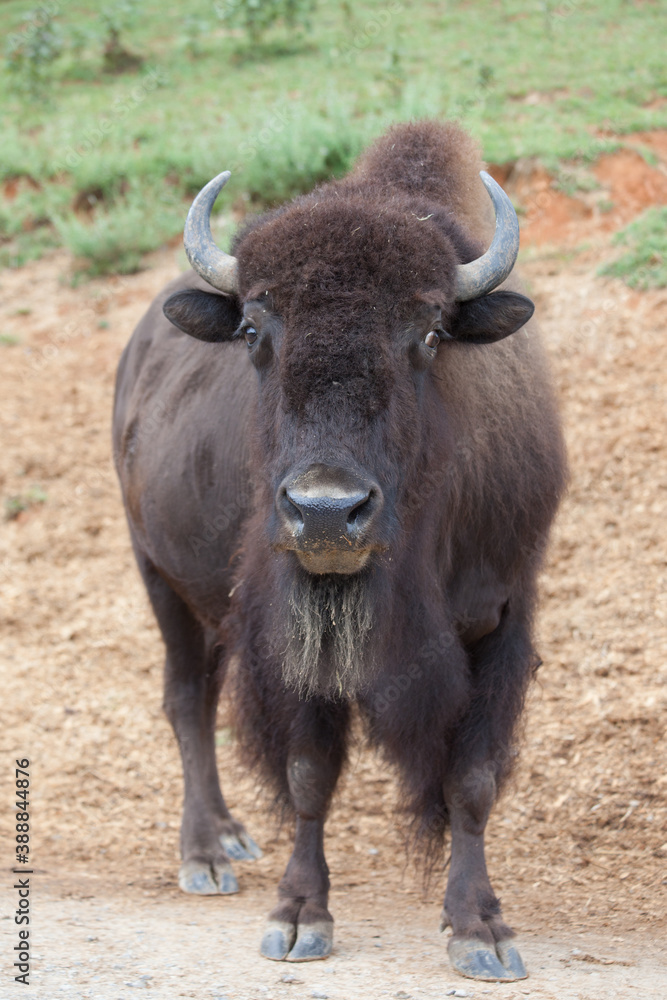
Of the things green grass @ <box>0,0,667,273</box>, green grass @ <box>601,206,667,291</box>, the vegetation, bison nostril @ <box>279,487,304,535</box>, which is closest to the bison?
bison nostril @ <box>279,487,304,535</box>

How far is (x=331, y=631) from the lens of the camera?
3.89 m

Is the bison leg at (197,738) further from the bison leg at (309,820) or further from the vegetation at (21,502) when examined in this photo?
the vegetation at (21,502)

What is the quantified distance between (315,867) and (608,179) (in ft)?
27.0

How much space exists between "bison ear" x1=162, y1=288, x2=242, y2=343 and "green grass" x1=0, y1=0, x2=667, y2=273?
260 inches

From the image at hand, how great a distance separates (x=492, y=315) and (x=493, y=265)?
0.20 meters

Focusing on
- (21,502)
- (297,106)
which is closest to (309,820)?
(21,502)

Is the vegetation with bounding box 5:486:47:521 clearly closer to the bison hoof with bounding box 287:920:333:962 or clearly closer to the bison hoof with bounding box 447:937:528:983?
the bison hoof with bounding box 287:920:333:962

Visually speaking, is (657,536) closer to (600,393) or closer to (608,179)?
(600,393)

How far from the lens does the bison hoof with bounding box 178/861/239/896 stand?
219 inches

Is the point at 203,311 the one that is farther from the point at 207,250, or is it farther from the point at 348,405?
the point at 348,405

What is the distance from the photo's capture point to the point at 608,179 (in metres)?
10.4

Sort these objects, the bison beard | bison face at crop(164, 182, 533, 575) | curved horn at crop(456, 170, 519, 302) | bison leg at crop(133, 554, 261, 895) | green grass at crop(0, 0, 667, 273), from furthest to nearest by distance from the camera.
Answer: green grass at crop(0, 0, 667, 273) < bison leg at crop(133, 554, 261, 895) < curved horn at crop(456, 170, 519, 302) < the bison beard < bison face at crop(164, 182, 533, 575)

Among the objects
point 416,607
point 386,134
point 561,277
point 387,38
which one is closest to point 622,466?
point 561,277

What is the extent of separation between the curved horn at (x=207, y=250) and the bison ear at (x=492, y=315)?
95cm
